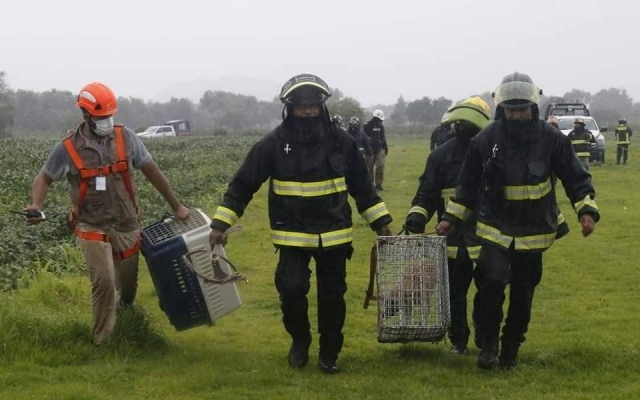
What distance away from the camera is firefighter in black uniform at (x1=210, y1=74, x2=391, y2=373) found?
19.5 ft

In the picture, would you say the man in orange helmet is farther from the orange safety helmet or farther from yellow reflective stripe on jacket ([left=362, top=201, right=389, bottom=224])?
yellow reflective stripe on jacket ([left=362, top=201, right=389, bottom=224])

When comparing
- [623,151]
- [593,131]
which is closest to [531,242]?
[593,131]

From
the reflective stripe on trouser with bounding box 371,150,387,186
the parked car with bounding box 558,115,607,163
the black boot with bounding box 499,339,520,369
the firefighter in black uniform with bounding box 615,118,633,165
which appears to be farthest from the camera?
the firefighter in black uniform with bounding box 615,118,633,165

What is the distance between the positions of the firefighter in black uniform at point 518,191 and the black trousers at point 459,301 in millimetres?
712

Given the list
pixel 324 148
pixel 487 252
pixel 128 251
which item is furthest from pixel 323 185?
pixel 128 251

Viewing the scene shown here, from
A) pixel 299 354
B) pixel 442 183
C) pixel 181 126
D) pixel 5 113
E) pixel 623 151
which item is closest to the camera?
pixel 299 354

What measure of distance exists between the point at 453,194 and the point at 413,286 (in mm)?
970

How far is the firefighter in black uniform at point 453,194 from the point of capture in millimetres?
6707

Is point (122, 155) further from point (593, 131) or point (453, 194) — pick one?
point (593, 131)

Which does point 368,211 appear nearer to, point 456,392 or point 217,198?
point 456,392

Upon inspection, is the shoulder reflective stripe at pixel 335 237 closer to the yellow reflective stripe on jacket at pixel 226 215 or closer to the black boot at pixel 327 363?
the yellow reflective stripe on jacket at pixel 226 215

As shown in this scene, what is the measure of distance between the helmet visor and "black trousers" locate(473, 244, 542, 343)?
1.04 metres

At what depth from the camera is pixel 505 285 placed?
6.03m

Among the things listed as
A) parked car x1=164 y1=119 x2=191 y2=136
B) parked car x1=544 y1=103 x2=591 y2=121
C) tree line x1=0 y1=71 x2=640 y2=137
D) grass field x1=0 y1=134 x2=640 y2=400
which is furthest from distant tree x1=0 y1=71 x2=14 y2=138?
grass field x1=0 y1=134 x2=640 y2=400
